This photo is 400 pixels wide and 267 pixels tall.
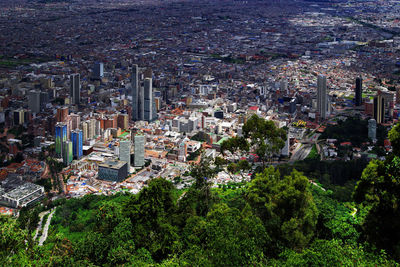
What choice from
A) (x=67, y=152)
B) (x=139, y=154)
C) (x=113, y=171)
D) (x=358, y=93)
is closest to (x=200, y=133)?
(x=139, y=154)

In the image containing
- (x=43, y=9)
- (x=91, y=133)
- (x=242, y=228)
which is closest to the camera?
(x=242, y=228)

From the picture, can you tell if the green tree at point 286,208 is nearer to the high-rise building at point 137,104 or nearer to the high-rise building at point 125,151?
the high-rise building at point 125,151

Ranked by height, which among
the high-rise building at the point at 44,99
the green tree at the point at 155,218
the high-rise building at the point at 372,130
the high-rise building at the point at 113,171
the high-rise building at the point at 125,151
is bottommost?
the high-rise building at the point at 113,171

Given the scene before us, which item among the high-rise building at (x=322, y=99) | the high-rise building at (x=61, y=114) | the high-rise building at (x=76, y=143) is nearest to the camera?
the high-rise building at (x=76, y=143)

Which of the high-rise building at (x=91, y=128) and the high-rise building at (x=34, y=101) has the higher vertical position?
the high-rise building at (x=34, y=101)

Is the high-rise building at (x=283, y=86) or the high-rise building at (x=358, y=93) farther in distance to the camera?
the high-rise building at (x=283, y=86)

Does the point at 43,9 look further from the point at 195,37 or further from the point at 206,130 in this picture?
the point at 206,130

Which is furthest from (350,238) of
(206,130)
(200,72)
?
(200,72)

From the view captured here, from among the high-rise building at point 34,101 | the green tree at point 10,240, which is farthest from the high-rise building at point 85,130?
the green tree at point 10,240
